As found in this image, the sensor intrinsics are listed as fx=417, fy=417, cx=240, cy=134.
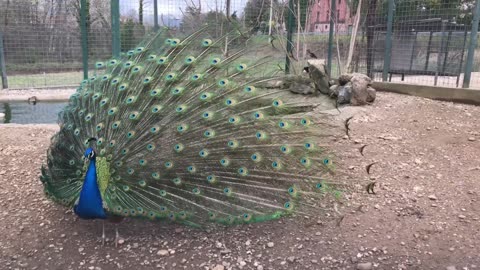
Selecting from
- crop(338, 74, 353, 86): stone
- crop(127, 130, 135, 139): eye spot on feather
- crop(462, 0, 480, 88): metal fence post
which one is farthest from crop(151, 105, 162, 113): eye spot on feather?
crop(462, 0, 480, 88): metal fence post

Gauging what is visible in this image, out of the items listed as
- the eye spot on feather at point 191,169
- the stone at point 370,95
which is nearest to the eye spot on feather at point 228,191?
the eye spot on feather at point 191,169

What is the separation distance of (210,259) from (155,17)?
18.4 feet

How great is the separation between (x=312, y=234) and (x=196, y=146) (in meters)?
1.19

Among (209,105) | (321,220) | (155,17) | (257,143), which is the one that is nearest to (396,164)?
(321,220)

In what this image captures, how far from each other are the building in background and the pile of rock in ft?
5.84

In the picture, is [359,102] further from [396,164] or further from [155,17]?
[155,17]

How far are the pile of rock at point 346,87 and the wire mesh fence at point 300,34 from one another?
343 millimetres

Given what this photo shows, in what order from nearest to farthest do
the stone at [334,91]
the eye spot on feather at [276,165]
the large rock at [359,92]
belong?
the eye spot on feather at [276,165], the large rock at [359,92], the stone at [334,91]

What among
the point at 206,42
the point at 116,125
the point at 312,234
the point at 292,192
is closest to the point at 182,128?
the point at 116,125

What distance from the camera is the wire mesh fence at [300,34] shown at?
25.0 ft

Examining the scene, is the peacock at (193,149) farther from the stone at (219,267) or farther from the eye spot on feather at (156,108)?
the stone at (219,267)

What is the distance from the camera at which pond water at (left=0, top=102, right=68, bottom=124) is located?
23.5 feet

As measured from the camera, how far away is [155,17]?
7676 millimetres

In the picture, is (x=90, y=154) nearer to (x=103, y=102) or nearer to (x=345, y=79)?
(x=103, y=102)
